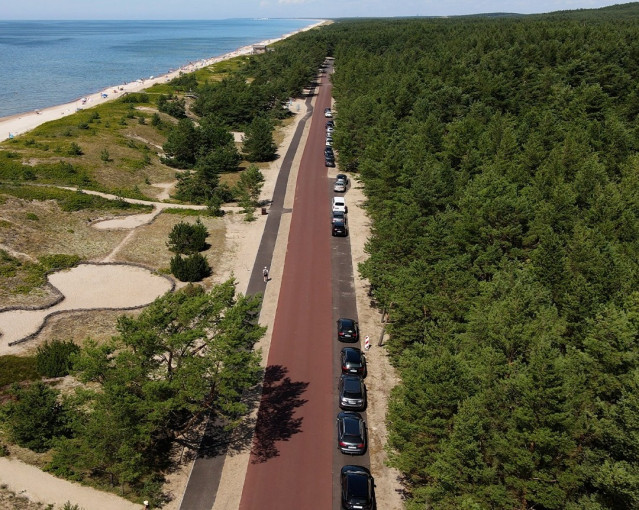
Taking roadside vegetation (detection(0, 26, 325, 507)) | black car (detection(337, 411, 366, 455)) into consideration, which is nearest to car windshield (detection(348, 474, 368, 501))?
black car (detection(337, 411, 366, 455))

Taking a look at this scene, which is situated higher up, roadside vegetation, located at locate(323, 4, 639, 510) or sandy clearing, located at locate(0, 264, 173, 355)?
roadside vegetation, located at locate(323, 4, 639, 510)

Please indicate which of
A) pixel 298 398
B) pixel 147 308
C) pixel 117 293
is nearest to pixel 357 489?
pixel 298 398

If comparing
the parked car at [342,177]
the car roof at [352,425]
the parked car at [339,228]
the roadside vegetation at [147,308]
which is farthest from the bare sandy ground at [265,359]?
the parked car at [342,177]

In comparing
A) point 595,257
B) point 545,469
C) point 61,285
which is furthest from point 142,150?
point 545,469

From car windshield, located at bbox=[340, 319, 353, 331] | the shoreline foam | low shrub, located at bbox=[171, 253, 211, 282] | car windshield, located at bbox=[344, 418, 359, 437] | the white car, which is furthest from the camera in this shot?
the shoreline foam

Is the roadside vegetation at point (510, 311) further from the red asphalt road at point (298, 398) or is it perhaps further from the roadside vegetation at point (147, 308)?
the roadside vegetation at point (147, 308)

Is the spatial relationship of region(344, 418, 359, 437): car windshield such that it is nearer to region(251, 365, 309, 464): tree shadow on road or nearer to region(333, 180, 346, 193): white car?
region(251, 365, 309, 464): tree shadow on road
